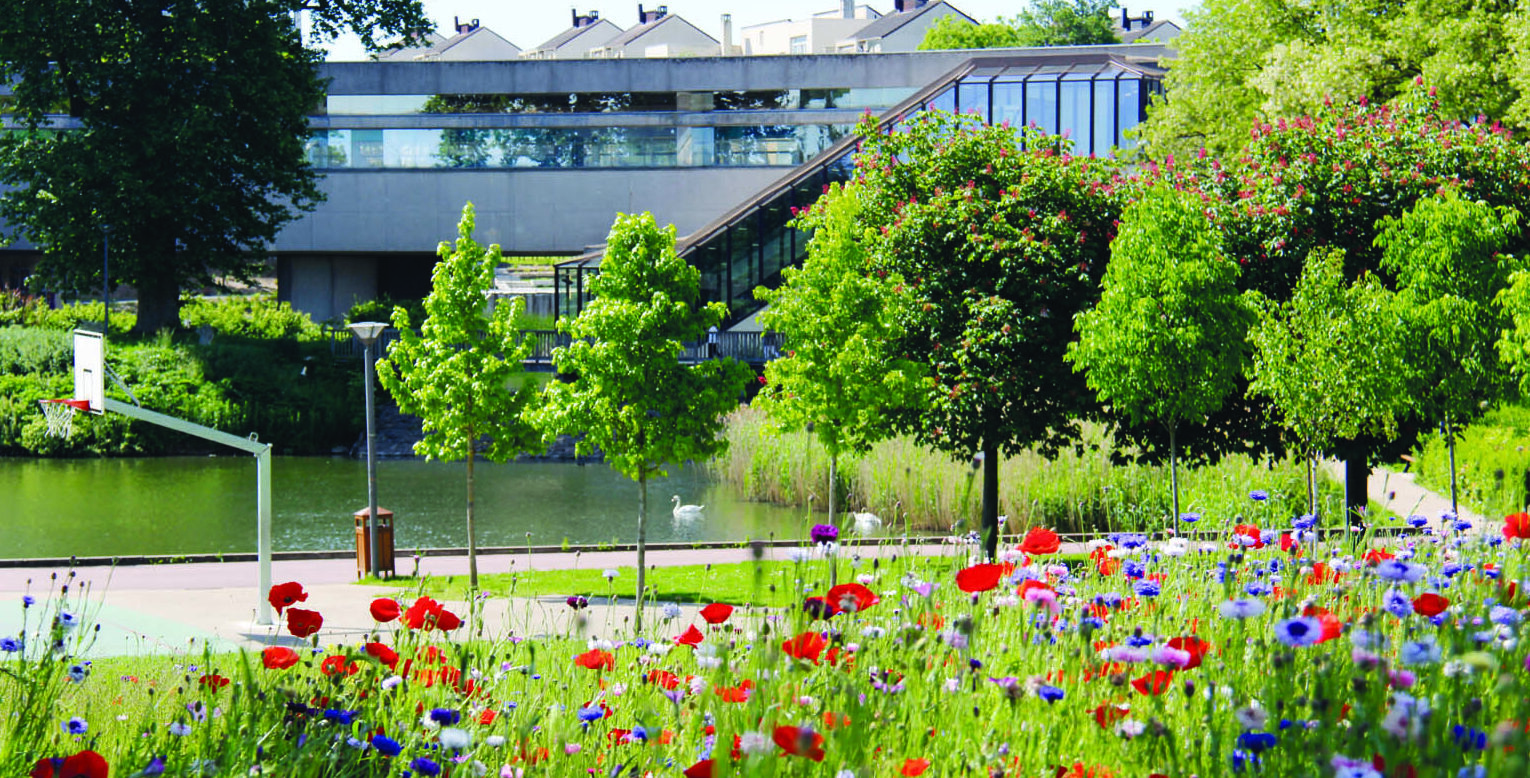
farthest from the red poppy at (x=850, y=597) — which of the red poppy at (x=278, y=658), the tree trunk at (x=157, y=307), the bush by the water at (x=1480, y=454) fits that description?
the tree trunk at (x=157, y=307)

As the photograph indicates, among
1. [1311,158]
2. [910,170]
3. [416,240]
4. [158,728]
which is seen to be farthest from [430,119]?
[158,728]

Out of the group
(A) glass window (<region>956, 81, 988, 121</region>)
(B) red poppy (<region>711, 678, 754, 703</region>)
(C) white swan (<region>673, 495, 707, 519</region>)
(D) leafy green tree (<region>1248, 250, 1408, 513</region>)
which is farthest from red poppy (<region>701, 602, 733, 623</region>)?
(A) glass window (<region>956, 81, 988, 121</region>)

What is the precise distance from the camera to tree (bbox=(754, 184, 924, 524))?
16.2 metres

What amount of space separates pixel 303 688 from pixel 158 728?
49 cm

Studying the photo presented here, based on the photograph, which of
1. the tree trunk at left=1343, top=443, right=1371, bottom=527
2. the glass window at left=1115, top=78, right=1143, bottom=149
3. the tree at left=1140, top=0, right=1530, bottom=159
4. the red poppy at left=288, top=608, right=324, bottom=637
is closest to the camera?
the red poppy at left=288, top=608, right=324, bottom=637

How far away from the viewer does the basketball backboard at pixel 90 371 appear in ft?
42.5

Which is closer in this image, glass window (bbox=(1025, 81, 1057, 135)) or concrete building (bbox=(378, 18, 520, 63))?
glass window (bbox=(1025, 81, 1057, 135))

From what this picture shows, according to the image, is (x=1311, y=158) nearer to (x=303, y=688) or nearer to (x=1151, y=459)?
(x=1151, y=459)

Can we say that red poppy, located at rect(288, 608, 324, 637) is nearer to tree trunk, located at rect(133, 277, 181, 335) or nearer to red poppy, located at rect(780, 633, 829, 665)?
red poppy, located at rect(780, 633, 829, 665)

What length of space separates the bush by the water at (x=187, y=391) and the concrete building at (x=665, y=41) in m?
44.9

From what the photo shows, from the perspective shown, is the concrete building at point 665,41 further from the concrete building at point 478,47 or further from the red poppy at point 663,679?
the red poppy at point 663,679

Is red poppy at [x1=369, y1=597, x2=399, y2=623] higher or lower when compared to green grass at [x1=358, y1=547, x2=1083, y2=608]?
higher

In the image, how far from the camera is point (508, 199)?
4509 cm

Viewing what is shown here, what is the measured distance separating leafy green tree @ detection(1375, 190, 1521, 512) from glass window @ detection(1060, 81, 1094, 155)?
20.0 meters
